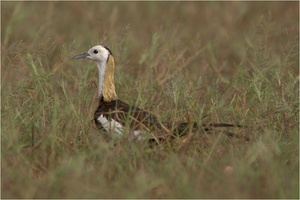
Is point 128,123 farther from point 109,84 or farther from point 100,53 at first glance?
point 100,53

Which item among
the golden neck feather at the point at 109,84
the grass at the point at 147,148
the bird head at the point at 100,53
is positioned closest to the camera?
the grass at the point at 147,148

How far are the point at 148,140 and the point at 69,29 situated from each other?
537cm

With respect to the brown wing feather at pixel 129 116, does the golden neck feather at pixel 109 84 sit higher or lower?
higher

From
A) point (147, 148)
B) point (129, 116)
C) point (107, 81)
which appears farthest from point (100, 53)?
point (147, 148)

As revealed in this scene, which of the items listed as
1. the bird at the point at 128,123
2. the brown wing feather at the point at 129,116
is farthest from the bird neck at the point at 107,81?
the brown wing feather at the point at 129,116

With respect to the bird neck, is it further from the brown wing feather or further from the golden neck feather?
the brown wing feather

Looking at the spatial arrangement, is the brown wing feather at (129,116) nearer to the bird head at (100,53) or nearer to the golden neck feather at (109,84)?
the golden neck feather at (109,84)

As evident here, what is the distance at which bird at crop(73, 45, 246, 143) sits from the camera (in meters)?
5.29

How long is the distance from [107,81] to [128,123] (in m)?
1.05

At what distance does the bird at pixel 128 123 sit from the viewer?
5.29 metres

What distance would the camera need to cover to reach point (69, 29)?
Result: 10.4 metres

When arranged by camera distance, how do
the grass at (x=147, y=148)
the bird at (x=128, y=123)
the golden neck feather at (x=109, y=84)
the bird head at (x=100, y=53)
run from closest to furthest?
the grass at (x=147, y=148) < the bird at (x=128, y=123) < the golden neck feather at (x=109, y=84) < the bird head at (x=100, y=53)

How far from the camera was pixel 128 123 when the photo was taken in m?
5.28

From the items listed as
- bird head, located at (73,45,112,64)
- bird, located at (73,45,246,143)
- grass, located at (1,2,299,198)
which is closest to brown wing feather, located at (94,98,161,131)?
bird, located at (73,45,246,143)
